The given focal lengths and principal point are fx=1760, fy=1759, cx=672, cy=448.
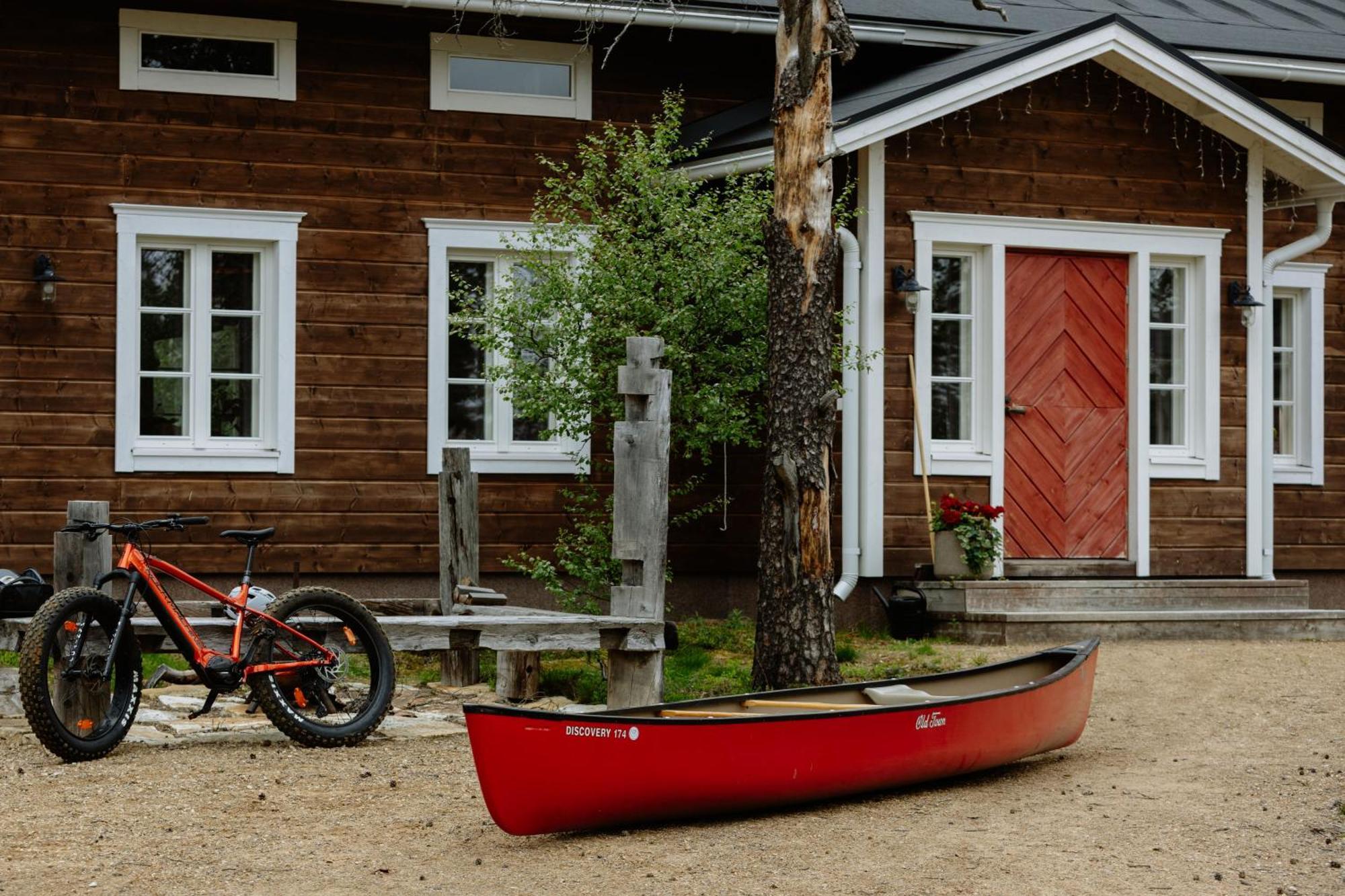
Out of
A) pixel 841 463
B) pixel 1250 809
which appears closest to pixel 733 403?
pixel 841 463

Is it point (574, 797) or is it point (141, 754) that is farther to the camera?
point (141, 754)

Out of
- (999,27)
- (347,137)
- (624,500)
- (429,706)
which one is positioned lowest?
(429,706)

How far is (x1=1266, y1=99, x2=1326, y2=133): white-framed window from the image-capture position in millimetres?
15461

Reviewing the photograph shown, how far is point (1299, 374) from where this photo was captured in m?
15.3

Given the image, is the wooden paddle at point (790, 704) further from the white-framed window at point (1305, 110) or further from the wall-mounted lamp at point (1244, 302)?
the white-framed window at point (1305, 110)

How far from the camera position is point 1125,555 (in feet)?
44.9

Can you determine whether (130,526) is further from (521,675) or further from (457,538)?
(457,538)

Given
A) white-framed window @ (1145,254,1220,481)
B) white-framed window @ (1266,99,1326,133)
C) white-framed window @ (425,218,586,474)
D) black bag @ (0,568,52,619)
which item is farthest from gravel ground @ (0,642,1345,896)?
white-framed window @ (1266,99,1326,133)

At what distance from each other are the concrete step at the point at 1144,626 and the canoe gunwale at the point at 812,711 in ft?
11.3

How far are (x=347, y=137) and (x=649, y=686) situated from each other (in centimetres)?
571

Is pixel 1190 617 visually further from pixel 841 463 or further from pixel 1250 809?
pixel 1250 809

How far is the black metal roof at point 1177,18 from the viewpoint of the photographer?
1412 centimetres

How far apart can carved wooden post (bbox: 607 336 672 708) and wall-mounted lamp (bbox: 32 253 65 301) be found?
5.04m

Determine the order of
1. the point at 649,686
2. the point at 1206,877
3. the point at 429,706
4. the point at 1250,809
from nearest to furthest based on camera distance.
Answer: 1. the point at 1206,877
2. the point at 1250,809
3. the point at 649,686
4. the point at 429,706
